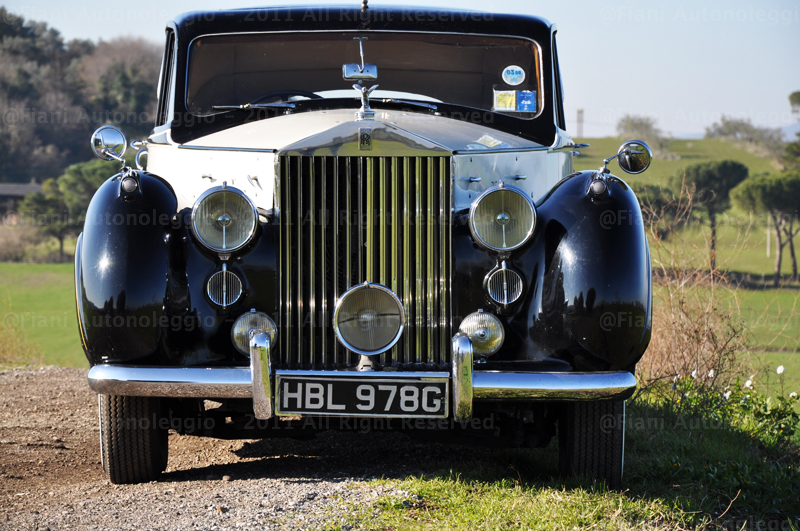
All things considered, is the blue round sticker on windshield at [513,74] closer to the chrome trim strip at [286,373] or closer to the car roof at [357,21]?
the car roof at [357,21]

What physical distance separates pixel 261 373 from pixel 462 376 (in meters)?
0.72

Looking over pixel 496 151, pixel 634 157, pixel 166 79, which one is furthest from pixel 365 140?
pixel 166 79

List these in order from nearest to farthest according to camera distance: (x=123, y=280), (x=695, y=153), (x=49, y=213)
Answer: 1. (x=123, y=280)
2. (x=49, y=213)
3. (x=695, y=153)

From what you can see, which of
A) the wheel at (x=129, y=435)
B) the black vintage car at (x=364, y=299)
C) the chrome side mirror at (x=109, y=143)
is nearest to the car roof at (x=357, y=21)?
the chrome side mirror at (x=109, y=143)

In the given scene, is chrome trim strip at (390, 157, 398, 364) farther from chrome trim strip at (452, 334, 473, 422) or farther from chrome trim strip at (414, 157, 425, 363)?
chrome trim strip at (452, 334, 473, 422)

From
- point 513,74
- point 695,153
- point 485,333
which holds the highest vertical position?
point 695,153

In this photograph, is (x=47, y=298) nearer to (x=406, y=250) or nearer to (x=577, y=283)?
Result: (x=406, y=250)

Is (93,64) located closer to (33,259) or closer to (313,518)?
(33,259)

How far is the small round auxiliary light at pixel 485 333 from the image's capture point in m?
2.99

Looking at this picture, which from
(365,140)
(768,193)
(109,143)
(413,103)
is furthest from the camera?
(768,193)

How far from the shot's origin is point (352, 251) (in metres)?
3.05

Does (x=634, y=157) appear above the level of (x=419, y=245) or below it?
above

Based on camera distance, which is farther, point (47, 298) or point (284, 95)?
point (47, 298)

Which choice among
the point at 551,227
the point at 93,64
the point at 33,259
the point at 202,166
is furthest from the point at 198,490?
the point at 93,64
